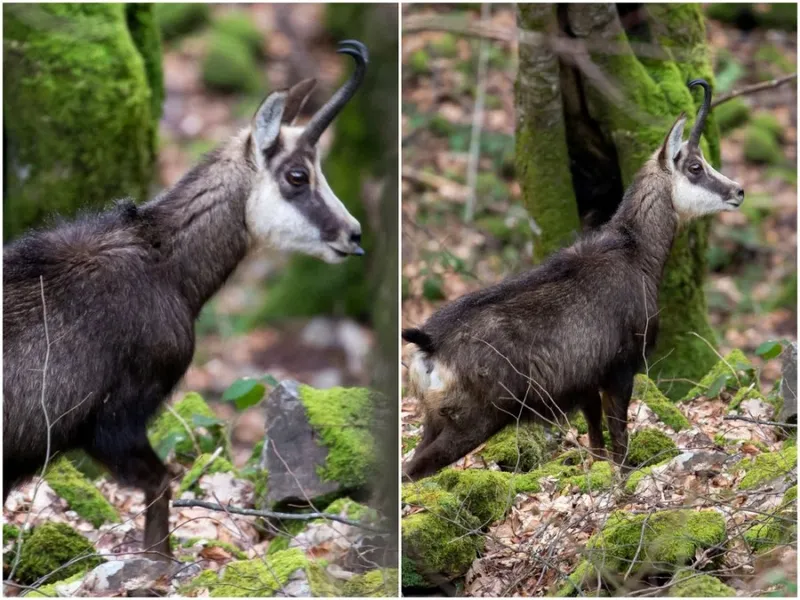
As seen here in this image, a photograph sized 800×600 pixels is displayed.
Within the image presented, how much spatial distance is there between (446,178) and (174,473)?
4.11 meters

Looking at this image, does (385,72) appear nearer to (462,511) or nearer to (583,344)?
(583,344)

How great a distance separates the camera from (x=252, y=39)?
15.2m

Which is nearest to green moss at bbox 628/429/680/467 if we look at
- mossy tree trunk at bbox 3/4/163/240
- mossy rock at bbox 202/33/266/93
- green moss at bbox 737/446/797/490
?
green moss at bbox 737/446/797/490

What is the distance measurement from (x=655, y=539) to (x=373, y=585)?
1262 millimetres

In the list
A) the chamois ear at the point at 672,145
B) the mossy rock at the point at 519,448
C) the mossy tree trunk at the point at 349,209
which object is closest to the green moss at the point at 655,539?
the mossy rock at the point at 519,448

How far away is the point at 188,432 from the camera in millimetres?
6980

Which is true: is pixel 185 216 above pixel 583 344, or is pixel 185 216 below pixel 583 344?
above

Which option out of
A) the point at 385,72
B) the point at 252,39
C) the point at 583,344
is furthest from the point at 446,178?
the point at 252,39

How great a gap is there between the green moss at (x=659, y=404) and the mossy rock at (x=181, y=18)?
10317 mm

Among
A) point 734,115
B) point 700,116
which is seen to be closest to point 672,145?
point 700,116

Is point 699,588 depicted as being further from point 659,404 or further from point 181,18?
point 181,18

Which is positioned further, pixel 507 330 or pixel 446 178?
pixel 446 178

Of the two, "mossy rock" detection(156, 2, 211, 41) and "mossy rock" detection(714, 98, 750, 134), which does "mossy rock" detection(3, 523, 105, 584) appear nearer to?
"mossy rock" detection(714, 98, 750, 134)

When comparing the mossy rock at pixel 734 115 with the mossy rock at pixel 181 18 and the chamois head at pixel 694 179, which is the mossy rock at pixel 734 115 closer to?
the chamois head at pixel 694 179
